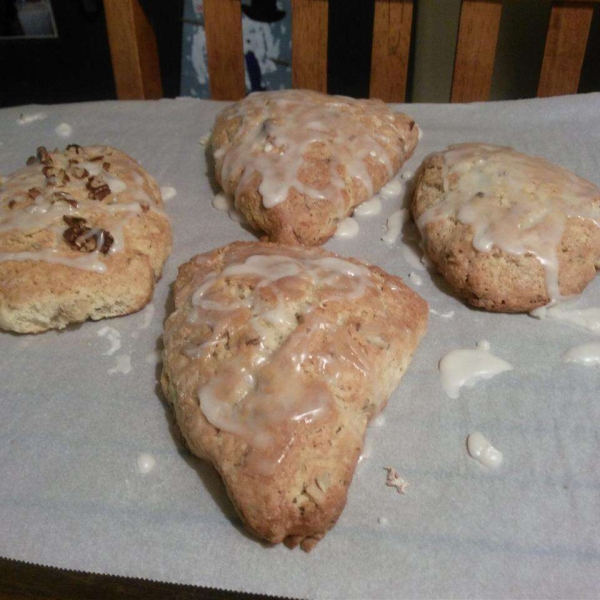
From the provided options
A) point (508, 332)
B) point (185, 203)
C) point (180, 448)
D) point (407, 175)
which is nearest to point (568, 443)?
point (508, 332)

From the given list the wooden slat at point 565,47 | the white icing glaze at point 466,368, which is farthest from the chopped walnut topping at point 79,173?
the wooden slat at point 565,47

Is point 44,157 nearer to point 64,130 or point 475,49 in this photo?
point 64,130

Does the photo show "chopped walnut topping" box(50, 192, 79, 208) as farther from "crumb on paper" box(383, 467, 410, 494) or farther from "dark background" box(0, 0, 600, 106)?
"dark background" box(0, 0, 600, 106)

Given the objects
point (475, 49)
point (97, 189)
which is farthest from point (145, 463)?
point (475, 49)

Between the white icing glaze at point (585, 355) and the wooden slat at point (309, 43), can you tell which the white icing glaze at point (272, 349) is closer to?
the white icing glaze at point (585, 355)

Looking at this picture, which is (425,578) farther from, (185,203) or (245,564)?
(185,203)

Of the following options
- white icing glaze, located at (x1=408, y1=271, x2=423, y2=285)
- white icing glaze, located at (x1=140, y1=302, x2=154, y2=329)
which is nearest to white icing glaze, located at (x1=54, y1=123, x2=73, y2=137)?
white icing glaze, located at (x1=140, y1=302, x2=154, y2=329)
